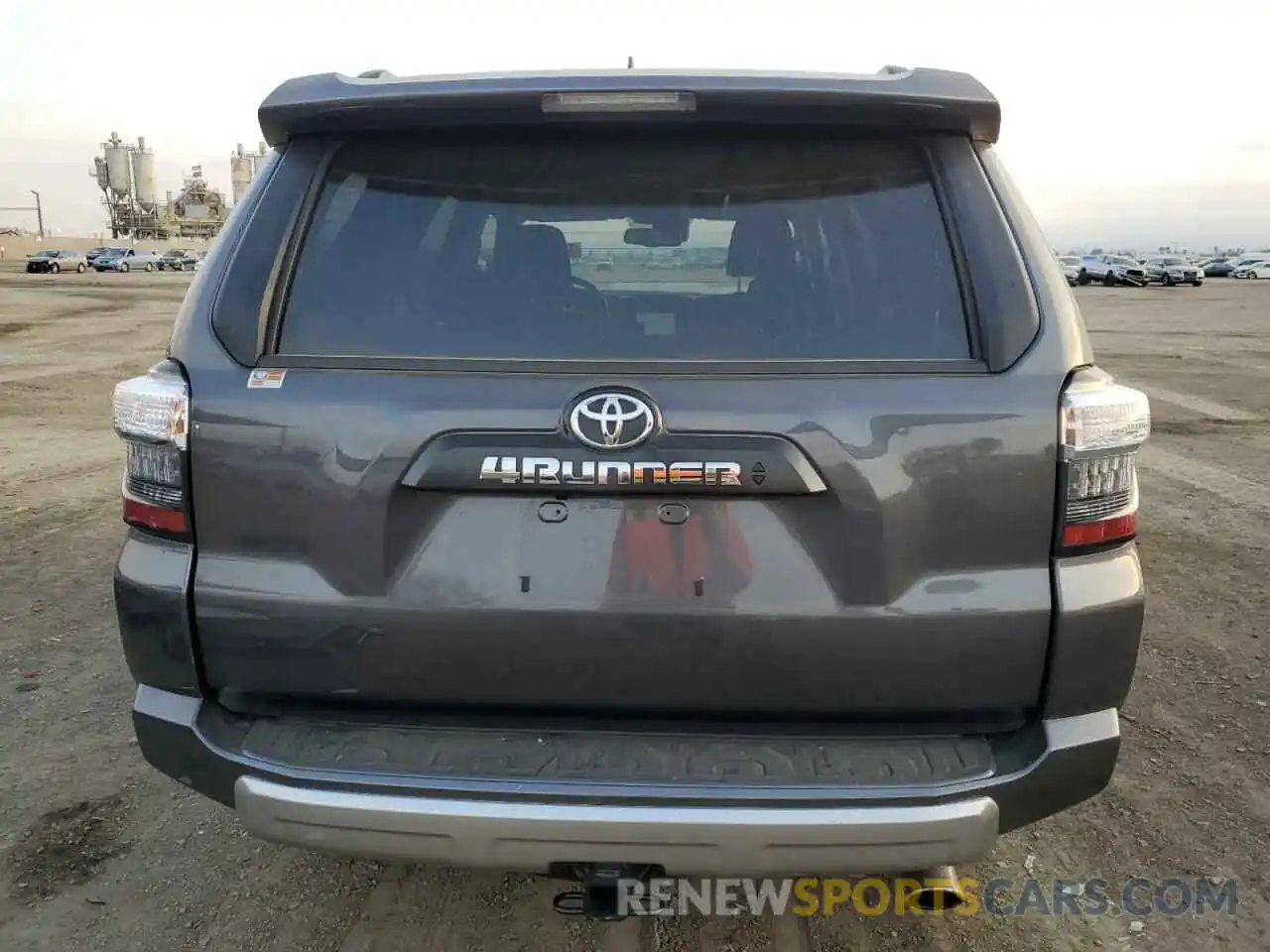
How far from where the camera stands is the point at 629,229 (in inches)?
88.8

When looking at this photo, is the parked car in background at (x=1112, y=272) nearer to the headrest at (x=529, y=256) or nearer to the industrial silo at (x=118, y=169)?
the headrest at (x=529, y=256)

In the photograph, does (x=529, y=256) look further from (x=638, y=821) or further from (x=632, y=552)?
(x=638, y=821)

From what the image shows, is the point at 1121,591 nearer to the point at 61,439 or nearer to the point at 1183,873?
the point at 1183,873

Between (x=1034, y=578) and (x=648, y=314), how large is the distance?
37.5 inches

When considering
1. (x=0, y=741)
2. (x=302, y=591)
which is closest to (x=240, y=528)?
(x=302, y=591)

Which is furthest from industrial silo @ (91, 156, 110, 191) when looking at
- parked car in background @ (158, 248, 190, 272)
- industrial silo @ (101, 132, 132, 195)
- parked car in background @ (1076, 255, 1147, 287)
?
parked car in background @ (1076, 255, 1147, 287)

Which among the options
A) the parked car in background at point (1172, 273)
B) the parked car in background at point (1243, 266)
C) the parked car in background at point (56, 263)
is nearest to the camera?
the parked car in background at point (1172, 273)

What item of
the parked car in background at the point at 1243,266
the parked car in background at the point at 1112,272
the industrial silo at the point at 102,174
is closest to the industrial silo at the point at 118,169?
the industrial silo at the point at 102,174

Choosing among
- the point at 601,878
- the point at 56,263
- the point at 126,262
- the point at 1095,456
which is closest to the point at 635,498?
the point at 601,878

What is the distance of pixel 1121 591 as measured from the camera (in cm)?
204

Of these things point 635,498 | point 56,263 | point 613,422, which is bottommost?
point 56,263

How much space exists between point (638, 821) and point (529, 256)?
1.21m

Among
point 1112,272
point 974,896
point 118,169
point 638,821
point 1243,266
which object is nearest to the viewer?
point 638,821

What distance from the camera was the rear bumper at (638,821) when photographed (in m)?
1.87
